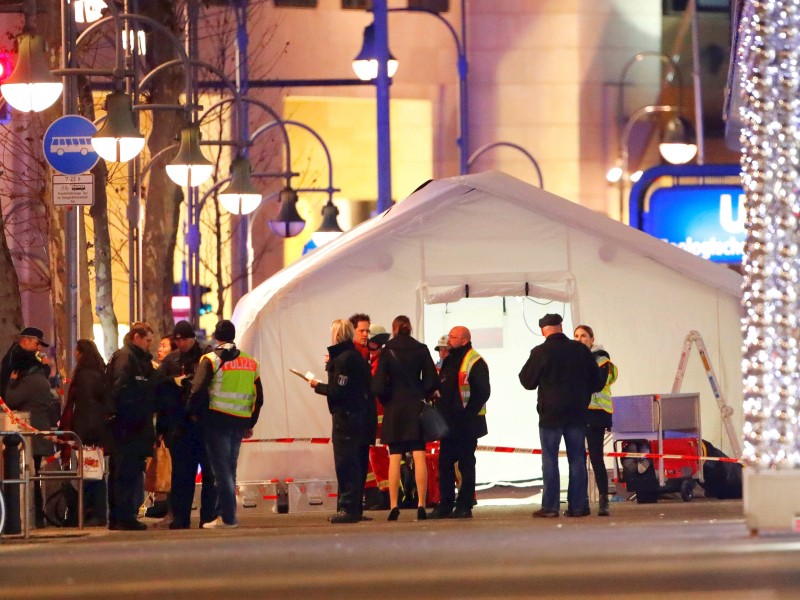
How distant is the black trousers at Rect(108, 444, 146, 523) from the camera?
16.3 metres

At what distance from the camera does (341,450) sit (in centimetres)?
1653

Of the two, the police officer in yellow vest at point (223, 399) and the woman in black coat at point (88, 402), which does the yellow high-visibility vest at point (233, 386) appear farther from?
the woman in black coat at point (88, 402)

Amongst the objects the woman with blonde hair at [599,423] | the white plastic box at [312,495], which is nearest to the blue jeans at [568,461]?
the woman with blonde hair at [599,423]

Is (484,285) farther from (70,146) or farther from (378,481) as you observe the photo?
(70,146)

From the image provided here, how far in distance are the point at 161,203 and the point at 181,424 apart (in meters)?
11.8

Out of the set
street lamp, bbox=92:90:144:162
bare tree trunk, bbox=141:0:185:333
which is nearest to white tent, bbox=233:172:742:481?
street lamp, bbox=92:90:144:162

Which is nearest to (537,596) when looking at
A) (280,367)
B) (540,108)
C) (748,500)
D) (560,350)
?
(748,500)

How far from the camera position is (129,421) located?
16.1 metres

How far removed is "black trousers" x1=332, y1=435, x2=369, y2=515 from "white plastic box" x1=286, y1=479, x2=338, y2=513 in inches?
110

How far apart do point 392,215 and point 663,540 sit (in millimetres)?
13433

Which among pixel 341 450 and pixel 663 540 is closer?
pixel 663 540

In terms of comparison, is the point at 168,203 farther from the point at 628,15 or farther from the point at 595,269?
the point at 628,15

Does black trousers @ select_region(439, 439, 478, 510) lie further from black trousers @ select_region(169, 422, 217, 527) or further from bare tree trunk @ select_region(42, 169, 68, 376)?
bare tree trunk @ select_region(42, 169, 68, 376)

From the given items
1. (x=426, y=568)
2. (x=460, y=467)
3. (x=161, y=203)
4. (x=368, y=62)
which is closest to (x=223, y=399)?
(x=460, y=467)
